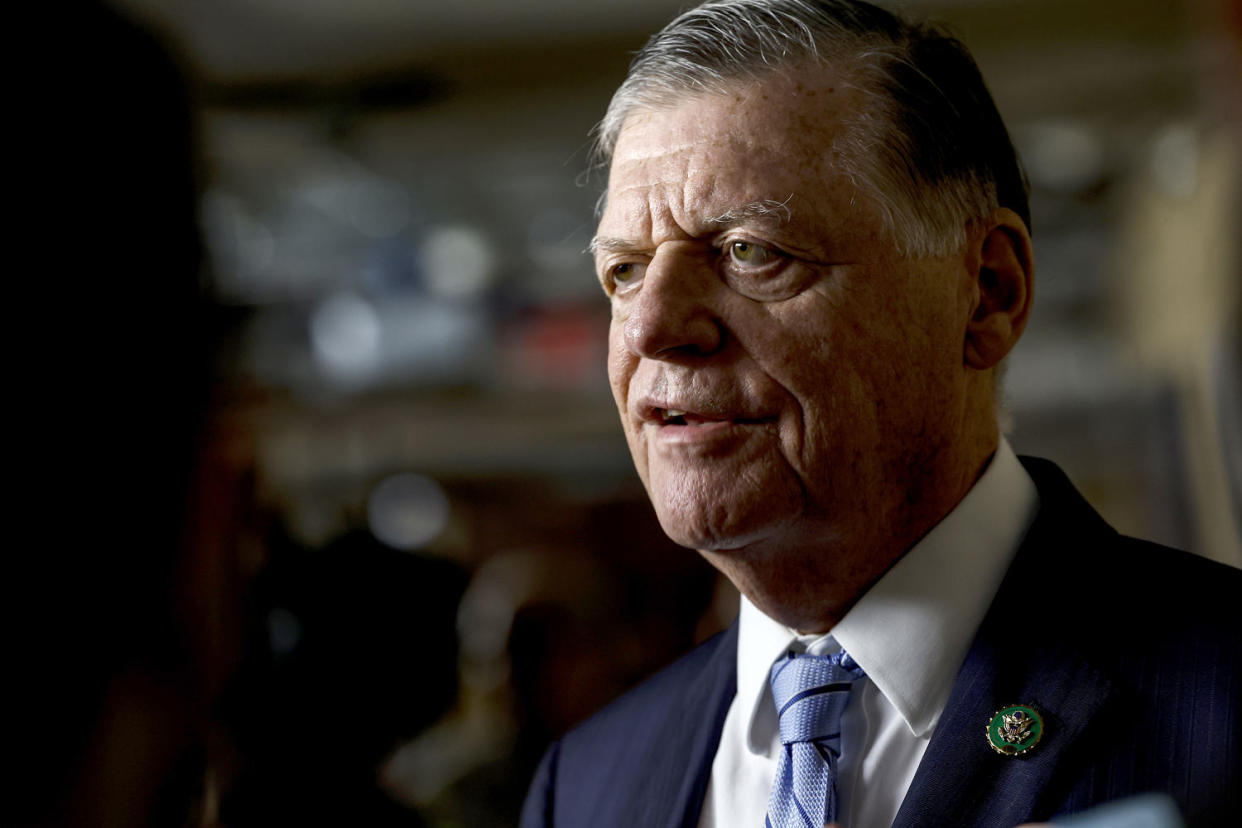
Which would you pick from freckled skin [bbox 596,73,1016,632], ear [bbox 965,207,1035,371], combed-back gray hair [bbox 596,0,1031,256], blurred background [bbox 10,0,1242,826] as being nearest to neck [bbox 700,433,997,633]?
freckled skin [bbox 596,73,1016,632]

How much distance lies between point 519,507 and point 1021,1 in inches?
62.9

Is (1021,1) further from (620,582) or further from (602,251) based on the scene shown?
(602,251)

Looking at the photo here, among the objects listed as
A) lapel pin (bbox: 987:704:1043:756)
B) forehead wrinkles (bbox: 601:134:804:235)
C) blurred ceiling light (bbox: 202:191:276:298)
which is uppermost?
blurred ceiling light (bbox: 202:191:276:298)

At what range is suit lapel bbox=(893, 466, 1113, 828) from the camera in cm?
83

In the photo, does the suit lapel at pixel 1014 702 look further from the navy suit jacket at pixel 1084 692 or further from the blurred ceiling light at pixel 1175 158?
the blurred ceiling light at pixel 1175 158

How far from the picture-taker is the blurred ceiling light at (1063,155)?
282 centimetres

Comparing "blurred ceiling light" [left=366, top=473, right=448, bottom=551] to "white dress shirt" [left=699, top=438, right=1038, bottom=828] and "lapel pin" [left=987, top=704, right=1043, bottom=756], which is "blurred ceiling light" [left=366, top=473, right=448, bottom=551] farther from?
"lapel pin" [left=987, top=704, right=1043, bottom=756]

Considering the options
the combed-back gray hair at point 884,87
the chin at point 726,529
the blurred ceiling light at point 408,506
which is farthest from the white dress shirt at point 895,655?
the blurred ceiling light at point 408,506

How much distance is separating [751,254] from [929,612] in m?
0.32

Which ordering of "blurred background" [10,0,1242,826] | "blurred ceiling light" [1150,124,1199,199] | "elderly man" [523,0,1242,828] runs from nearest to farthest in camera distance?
"elderly man" [523,0,1242,828] → "blurred background" [10,0,1242,826] → "blurred ceiling light" [1150,124,1199,199]

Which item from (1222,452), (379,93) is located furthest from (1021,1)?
(379,93)

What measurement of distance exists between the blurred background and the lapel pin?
0.76 metres

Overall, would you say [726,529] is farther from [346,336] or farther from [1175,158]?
[1175,158]

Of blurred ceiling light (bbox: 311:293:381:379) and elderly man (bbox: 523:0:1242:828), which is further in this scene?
blurred ceiling light (bbox: 311:293:381:379)
